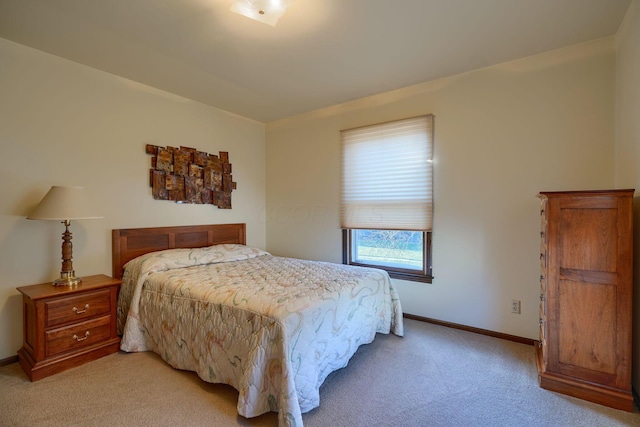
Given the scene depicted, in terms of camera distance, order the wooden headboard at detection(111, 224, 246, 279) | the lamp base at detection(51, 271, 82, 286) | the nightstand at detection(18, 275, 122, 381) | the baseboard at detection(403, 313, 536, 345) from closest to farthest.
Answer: the nightstand at detection(18, 275, 122, 381) → the lamp base at detection(51, 271, 82, 286) → the baseboard at detection(403, 313, 536, 345) → the wooden headboard at detection(111, 224, 246, 279)

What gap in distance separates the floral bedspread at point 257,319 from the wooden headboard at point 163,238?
178mm

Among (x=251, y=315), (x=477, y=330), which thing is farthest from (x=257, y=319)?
(x=477, y=330)

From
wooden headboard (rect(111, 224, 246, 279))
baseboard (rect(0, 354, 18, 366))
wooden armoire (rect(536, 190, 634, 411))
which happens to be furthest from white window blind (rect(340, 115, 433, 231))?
baseboard (rect(0, 354, 18, 366))

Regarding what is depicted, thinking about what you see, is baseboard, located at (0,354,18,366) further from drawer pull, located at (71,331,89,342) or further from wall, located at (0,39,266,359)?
drawer pull, located at (71,331,89,342)

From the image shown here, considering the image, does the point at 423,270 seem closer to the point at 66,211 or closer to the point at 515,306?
the point at 515,306

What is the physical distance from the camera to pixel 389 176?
3.21 meters

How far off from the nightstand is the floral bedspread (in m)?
0.17

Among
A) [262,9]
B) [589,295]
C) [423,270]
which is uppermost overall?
[262,9]

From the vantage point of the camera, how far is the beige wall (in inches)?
71.2

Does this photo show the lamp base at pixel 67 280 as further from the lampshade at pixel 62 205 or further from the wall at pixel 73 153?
the lampshade at pixel 62 205

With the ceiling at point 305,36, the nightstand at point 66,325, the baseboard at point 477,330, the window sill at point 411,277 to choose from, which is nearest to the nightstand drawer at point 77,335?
the nightstand at point 66,325

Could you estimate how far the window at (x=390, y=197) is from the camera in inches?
119

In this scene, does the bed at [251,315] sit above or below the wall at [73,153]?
below

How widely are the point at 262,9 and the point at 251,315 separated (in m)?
1.89
